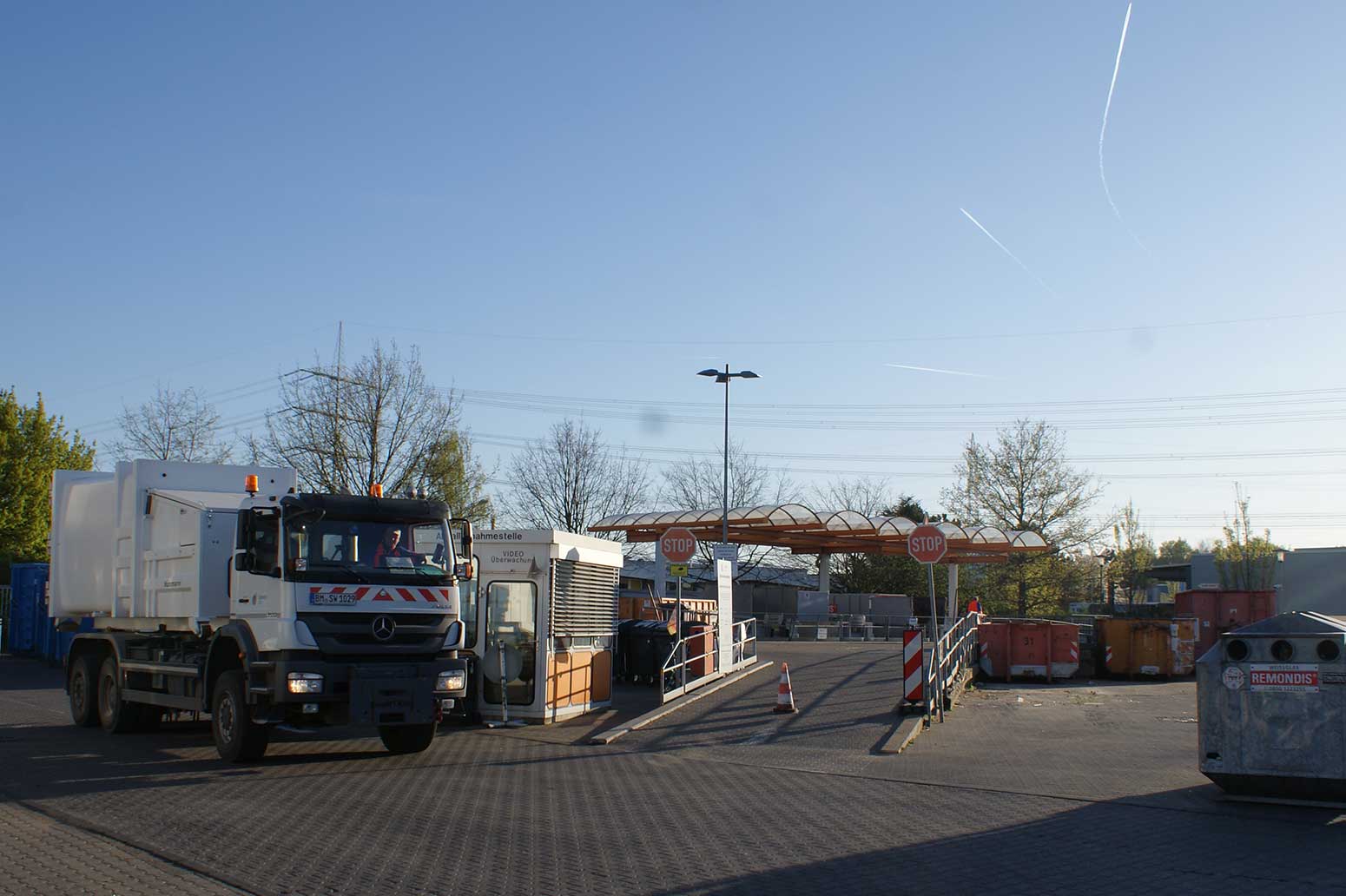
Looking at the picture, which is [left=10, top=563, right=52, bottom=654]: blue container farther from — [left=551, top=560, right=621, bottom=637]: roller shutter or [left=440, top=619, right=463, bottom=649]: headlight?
[left=440, top=619, right=463, bottom=649]: headlight

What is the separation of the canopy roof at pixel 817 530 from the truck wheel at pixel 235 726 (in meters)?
27.3

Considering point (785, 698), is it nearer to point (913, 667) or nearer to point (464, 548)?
point (913, 667)

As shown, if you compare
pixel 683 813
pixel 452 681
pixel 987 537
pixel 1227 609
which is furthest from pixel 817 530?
pixel 683 813

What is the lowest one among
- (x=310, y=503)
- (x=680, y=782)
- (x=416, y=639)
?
(x=680, y=782)

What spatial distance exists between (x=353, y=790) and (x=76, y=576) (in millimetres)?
7633

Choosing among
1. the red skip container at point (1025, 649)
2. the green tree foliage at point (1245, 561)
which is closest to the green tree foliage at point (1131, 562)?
the green tree foliage at point (1245, 561)

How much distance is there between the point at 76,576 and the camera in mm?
16125

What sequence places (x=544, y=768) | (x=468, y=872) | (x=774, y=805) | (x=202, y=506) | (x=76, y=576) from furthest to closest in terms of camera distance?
(x=76, y=576) → (x=202, y=506) → (x=544, y=768) → (x=774, y=805) → (x=468, y=872)

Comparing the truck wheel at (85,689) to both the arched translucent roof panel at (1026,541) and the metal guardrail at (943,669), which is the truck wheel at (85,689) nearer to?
the metal guardrail at (943,669)

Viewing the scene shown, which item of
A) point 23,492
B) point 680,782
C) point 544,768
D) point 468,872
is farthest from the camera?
point 23,492

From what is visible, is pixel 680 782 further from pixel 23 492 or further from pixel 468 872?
pixel 23 492

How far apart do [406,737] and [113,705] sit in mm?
4701

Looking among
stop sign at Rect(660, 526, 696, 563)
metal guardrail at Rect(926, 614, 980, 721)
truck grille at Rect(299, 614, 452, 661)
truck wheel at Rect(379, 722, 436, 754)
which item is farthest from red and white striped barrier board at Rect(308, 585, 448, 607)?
stop sign at Rect(660, 526, 696, 563)

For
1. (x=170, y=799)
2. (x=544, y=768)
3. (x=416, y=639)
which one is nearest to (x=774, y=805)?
(x=544, y=768)
